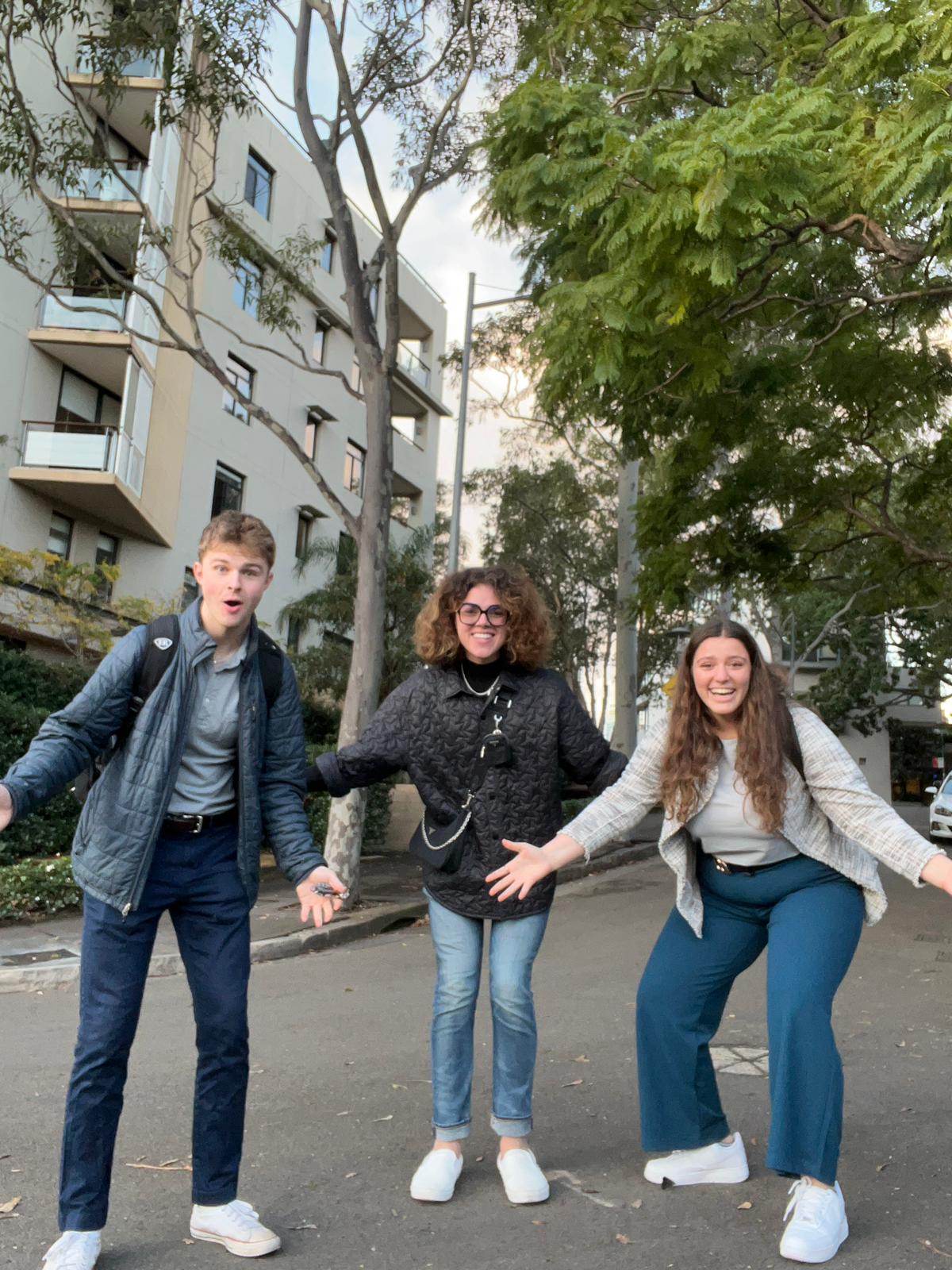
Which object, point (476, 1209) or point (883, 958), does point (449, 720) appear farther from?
point (883, 958)

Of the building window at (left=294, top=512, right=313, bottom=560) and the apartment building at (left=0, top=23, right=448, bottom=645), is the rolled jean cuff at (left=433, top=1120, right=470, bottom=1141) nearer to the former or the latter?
the apartment building at (left=0, top=23, right=448, bottom=645)

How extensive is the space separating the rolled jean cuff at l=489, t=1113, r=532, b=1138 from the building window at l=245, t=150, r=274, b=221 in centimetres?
2564

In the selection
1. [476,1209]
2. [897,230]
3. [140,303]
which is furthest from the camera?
[140,303]

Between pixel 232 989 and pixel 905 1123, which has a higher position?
pixel 232 989

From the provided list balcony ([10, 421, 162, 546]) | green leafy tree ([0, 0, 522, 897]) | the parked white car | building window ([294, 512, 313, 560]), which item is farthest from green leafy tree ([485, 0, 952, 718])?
building window ([294, 512, 313, 560])

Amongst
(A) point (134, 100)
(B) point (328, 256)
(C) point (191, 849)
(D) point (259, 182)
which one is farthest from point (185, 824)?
(B) point (328, 256)

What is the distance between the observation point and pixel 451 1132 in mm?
3936

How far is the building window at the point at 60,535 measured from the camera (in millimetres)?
22266

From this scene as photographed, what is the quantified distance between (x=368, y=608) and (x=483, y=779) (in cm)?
747

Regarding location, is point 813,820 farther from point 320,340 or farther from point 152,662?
point 320,340

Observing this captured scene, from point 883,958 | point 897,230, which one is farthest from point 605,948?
point 897,230

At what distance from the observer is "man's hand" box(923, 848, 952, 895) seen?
3.48 metres

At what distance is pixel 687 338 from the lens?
9195 mm

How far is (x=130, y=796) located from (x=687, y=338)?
270 inches
